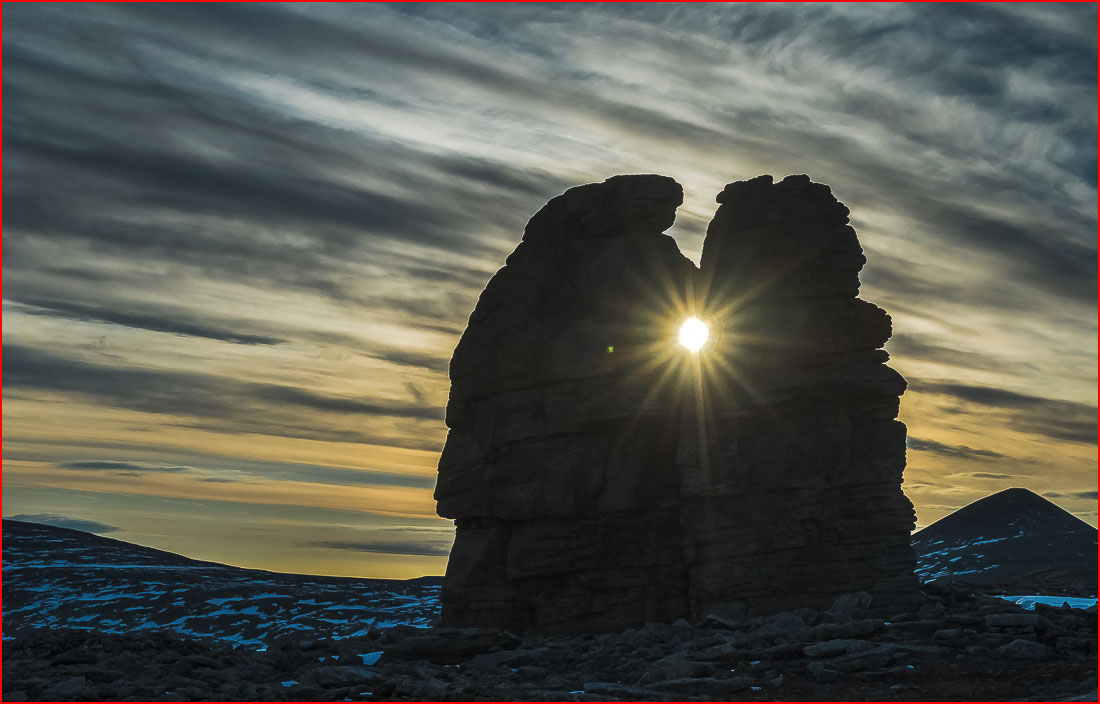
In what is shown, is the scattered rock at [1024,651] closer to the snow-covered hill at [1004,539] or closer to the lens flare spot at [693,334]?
the lens flare spot at [693,334]

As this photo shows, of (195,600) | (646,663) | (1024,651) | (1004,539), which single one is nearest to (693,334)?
(646,663)

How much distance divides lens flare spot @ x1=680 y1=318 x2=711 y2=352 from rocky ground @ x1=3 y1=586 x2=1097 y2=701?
1477 cm

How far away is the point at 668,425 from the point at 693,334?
4.99 m

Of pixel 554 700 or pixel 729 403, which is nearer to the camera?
pixel 554 700

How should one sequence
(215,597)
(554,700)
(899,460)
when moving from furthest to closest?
(215,597)
(899,460)
(554,700)

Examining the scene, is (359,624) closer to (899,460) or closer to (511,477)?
(511,477)

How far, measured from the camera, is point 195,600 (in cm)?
15050

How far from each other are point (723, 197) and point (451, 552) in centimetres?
2431

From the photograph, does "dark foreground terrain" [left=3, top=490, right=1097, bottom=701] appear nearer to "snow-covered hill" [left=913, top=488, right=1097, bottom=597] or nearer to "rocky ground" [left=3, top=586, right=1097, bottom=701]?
"rocky ground" [left=3, top=586, right=1097, bottom=701]

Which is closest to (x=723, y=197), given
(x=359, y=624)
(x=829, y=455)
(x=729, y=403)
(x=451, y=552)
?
(x=729, y=403)

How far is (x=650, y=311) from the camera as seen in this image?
181 ft

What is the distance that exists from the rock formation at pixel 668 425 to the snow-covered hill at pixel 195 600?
63.6 meters

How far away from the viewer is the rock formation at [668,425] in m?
49.3

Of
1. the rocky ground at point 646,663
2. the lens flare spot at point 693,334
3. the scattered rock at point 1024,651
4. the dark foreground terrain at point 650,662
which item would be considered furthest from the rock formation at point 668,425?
the scattered rock at point 1024,651
